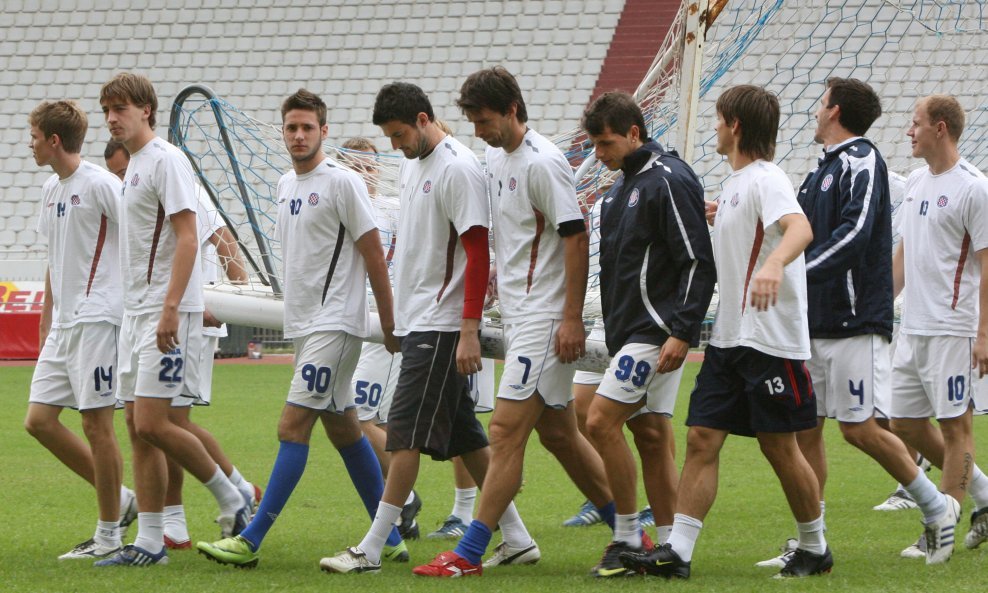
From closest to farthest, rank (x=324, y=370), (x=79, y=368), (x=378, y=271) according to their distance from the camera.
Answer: (x=324, y=370)
(x=378, y=271)
(x=79, y=368)

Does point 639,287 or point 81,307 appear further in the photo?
point 81,307

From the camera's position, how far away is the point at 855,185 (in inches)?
183

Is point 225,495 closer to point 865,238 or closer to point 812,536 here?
point 812,536

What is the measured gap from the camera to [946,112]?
5199 millimetres

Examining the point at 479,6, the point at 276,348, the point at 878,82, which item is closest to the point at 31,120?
the point at 878,82

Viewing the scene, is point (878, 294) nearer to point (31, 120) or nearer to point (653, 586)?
point (653, 586)

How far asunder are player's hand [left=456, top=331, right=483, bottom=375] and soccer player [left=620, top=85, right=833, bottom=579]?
0.76 metres

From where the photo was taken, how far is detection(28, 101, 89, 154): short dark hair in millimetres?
5168

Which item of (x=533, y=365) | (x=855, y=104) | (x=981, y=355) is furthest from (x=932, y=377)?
(x=533, y=365)

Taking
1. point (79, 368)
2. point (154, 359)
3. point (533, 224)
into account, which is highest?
point (533, 224)

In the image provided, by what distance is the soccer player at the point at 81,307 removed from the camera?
16.4 feet

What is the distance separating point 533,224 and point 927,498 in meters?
1.76

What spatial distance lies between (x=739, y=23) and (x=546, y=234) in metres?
3.26

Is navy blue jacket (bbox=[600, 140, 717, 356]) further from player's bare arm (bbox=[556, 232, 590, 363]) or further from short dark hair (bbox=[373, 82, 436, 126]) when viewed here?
short dark hair (bbox=[373, 82, 436, 126])
